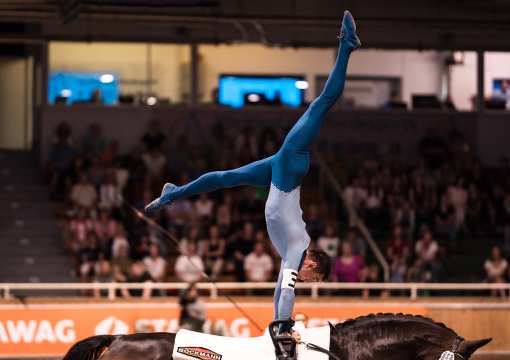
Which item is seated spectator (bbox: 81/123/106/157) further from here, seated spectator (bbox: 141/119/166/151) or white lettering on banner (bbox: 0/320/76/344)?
white lettering on banner (bbox: 0/320/76/344)

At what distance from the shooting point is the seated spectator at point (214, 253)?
46.2 ft

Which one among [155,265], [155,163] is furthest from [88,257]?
[155,163]

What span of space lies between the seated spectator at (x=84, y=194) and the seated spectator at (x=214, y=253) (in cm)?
183

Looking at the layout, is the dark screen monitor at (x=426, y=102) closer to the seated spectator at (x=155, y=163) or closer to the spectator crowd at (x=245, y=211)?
the spectator crowd at (x=245, y=211)

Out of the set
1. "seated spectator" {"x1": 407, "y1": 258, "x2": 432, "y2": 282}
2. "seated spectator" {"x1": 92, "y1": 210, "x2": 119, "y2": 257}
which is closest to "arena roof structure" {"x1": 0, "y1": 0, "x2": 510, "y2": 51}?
"seated spectator" {"x1": 92, "y1": 210, "x2": 119, "y2": 257}

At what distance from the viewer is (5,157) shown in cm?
1808

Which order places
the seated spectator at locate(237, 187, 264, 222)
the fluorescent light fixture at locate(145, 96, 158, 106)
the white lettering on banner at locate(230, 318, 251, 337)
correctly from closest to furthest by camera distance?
1. the white lettering on banner at locate(230, 318, 251, 337)
2. the seated spectator at locate(237, 187, 264, 222)
3. the fluorescent light fixture at locate(145, 96, 158, 106)

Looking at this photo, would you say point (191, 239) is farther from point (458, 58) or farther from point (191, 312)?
point (458, 58)

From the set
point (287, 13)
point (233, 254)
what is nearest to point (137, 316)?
point (233, 254)

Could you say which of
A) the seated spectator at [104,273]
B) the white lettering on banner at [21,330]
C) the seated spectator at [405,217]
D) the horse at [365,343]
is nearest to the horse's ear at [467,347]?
the horse at [365,343]

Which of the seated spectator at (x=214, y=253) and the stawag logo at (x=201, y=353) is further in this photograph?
the seated spectator at (x=214, y=253)

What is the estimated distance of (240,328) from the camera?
1215cm

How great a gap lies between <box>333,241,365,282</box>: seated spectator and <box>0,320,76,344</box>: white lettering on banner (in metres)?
3.46

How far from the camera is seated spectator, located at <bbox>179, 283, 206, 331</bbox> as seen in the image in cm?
1178
